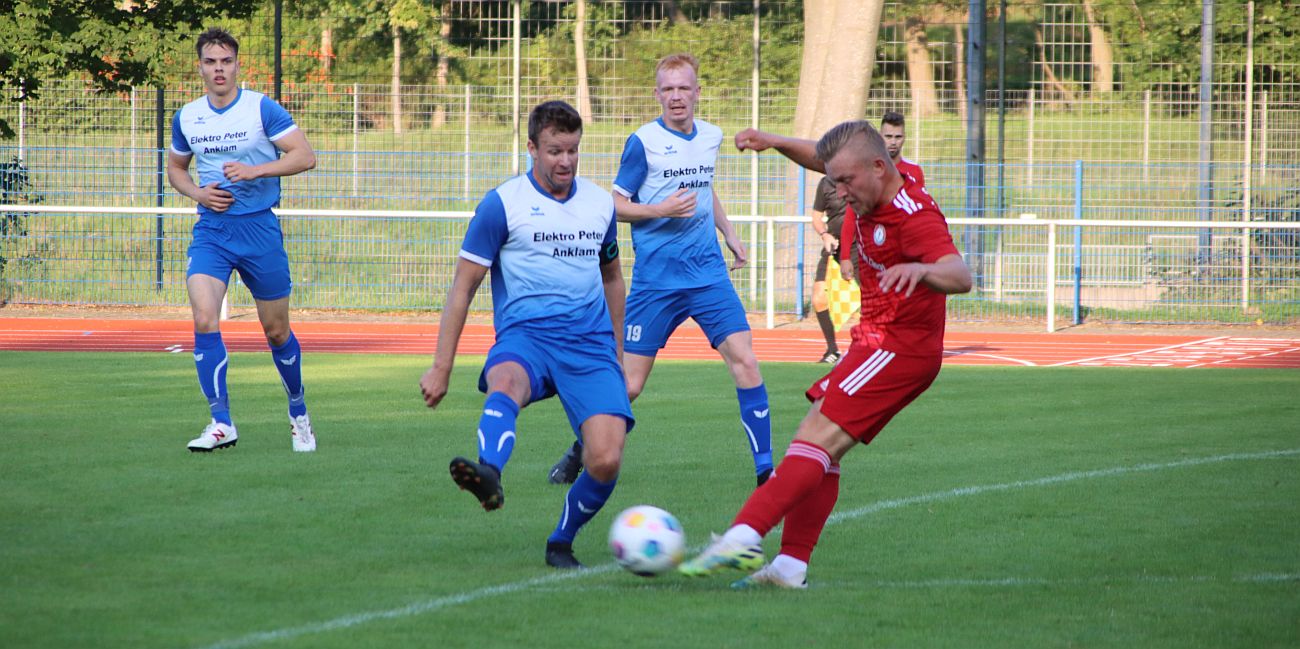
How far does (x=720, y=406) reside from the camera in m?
10.9

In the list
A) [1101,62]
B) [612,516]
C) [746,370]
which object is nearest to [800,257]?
[1101,62]

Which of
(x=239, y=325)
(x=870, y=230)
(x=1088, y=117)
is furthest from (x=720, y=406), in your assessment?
(x=1088, y=117)

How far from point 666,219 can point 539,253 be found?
2151mm

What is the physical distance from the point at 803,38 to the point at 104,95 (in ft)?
32.0

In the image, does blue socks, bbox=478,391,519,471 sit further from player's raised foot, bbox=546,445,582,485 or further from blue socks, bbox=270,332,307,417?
blue socks, bbox=270,332,307,417

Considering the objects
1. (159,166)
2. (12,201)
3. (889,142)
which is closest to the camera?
(889,142)

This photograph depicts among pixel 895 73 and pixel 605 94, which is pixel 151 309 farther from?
pixel 895 73

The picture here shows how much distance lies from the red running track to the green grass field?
4.10m

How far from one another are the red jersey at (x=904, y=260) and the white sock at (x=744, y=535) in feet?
2.83

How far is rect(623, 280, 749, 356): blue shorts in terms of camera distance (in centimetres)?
784

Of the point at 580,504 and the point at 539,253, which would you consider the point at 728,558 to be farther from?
the point at 539,253

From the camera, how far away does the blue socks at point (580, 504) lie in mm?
5578

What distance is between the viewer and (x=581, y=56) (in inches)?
829

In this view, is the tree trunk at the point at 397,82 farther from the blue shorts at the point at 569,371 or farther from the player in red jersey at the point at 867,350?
the player in red jersey at the point at 867,350
